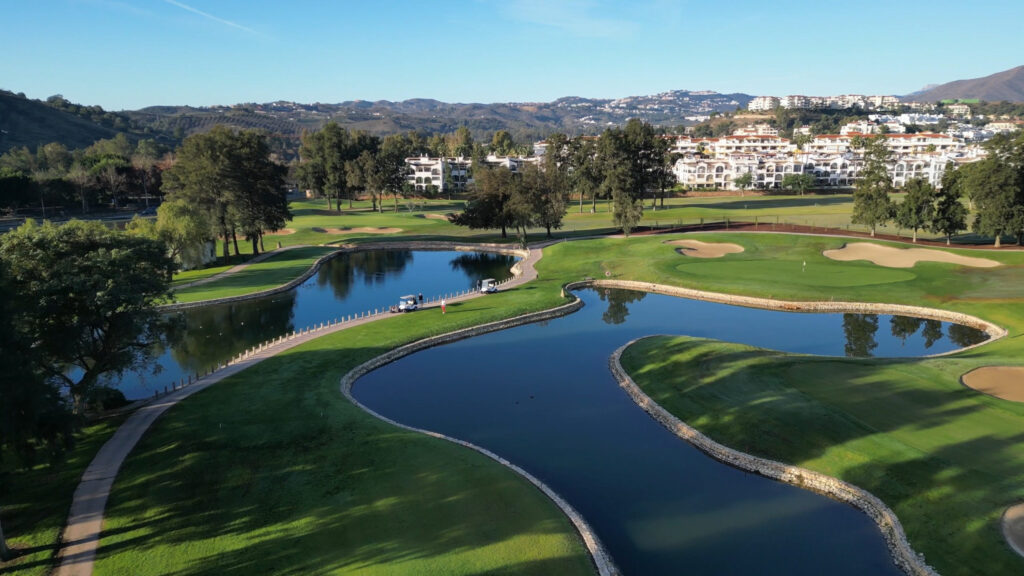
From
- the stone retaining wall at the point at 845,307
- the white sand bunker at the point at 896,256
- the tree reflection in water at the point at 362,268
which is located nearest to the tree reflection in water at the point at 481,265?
the tree reflection in water at the point at 362,268

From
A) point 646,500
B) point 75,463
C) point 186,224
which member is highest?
point 186,224

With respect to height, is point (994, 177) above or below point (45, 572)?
above

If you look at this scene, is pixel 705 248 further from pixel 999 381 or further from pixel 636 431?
pixel 636 431

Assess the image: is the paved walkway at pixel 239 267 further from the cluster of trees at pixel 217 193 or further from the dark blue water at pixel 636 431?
the dark blue water at pixel 636 431

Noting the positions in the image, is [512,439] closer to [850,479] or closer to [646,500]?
[646,500]

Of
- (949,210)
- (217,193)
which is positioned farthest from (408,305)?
(949,210)

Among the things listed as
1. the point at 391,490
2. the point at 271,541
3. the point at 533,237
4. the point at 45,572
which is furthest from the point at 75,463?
the point at 533,237
